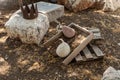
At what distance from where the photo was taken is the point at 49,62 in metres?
4.25

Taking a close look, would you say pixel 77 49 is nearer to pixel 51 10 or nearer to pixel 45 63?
pixel 45 63

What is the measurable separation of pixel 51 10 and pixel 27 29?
3.58 feet

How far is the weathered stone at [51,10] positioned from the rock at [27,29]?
1.87 ft

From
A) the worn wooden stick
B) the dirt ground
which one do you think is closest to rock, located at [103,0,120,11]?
the dirt ground

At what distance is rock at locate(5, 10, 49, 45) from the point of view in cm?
463

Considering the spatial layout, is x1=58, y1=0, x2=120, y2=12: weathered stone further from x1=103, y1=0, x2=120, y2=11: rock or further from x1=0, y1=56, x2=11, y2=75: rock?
x1=0, y1=56, x2=11, y2=75: rock

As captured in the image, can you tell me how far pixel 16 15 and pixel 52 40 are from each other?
99 centimetres

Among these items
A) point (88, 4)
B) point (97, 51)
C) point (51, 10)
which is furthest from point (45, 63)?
point (88, 4)

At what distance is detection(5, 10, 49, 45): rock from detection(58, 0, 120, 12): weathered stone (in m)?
1.45

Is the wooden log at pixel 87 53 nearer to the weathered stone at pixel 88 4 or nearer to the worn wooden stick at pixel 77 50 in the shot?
the worn wooden stick at pixel 77 50

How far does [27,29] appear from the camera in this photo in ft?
15.2

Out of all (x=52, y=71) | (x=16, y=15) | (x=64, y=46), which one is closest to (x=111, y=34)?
(x=64, y=46)

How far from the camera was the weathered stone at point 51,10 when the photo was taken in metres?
5.43

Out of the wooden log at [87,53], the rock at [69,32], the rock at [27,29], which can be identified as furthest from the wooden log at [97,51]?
the rock at [27,29]
